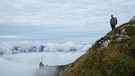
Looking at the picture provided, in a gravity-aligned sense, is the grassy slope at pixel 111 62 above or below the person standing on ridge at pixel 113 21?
Answer: below

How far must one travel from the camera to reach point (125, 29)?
26.2 m

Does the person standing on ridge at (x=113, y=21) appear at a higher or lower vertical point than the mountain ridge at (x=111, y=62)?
higher

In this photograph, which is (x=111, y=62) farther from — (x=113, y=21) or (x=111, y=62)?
(x=113, y=21)

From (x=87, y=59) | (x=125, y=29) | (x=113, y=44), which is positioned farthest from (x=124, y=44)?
(x=125, y=29)

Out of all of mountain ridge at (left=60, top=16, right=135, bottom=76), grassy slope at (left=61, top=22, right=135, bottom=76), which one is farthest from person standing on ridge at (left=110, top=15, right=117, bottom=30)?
grassy slope at (left=61, top=22, right=135, bottom=76)

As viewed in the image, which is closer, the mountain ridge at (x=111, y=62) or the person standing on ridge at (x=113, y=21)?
the mountain ridge at (x=111, y=62)

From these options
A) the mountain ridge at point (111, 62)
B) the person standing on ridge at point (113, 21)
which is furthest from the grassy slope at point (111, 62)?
the person standing on ridge at point (113, 21)

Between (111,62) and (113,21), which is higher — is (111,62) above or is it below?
below

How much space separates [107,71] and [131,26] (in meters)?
8.61

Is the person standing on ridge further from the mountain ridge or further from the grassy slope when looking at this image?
the grassy slope

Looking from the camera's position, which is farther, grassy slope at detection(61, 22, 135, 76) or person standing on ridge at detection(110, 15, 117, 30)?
person standing on ridge at detection(110, 15, 117, 30)

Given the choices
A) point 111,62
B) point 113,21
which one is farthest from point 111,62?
point 113,21

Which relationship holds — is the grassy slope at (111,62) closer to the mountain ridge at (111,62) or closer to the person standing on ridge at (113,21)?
the mountain ridge at (111,62)

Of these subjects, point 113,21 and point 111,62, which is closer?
point 111,62
